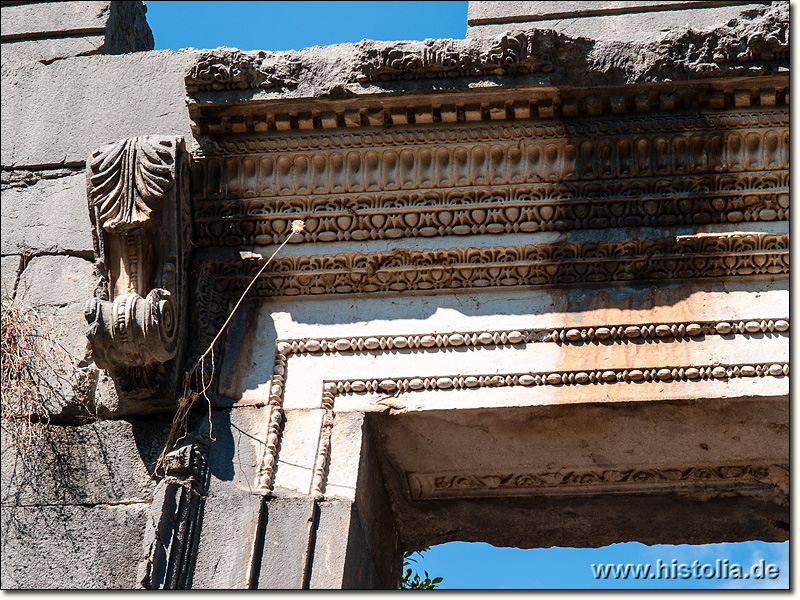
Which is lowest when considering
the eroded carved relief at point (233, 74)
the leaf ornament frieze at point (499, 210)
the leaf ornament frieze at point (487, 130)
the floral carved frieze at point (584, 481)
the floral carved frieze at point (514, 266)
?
the floral carved frieze at point (584, 481)

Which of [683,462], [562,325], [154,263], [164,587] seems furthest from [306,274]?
[683,462]

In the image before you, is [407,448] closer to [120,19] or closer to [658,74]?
[658,74]

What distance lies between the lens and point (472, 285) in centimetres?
447

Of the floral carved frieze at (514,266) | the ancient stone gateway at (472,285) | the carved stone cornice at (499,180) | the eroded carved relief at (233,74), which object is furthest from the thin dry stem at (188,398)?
the eroded carved relief at (233,74)

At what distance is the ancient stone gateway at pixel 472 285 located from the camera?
4172mm

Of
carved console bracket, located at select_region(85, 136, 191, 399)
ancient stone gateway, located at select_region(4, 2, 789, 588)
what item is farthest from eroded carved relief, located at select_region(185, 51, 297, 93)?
carved console bracket, located at select_region(85, 136, 191, 399)

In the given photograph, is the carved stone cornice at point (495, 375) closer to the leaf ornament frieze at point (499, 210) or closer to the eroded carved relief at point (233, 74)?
the leaf ornament frieze at point (499, 210)

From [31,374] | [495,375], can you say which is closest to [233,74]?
[31,374]

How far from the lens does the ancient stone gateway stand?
13.7 feet

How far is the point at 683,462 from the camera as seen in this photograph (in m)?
4.45

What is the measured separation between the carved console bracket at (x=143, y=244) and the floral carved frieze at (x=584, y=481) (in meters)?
1.11

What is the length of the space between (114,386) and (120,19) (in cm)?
210

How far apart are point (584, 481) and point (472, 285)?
90 cm

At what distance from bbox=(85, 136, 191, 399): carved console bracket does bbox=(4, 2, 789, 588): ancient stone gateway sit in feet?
0.04
